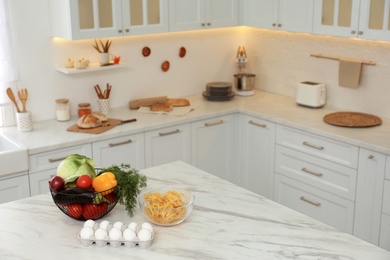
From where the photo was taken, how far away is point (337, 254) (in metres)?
2.41

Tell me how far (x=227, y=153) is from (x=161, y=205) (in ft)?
8.23

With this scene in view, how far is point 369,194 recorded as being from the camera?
4.05m

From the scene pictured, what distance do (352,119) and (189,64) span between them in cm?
165

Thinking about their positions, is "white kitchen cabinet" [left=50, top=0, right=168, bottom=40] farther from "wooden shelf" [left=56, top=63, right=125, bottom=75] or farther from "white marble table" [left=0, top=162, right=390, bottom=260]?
"white marble table" [left=0, top=162, right=390, bottom=260]

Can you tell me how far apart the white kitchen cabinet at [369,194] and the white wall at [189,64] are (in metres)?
0.74

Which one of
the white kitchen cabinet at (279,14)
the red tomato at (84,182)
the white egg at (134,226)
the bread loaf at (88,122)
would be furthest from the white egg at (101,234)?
the white kitchen cabinet at (279,14)

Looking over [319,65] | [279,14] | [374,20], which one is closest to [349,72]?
[319,65]

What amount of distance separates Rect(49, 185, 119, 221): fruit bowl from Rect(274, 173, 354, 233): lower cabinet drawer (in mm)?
2194

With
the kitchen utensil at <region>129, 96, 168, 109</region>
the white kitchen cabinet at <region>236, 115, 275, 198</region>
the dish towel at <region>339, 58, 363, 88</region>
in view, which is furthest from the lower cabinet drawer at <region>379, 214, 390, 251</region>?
the kitchen utensil at <region>129, 96, 168, 109</region>

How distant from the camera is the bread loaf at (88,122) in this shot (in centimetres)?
433

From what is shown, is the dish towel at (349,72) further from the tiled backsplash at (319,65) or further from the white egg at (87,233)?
the white egg at (87,233)

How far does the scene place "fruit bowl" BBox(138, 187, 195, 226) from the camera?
2.61m

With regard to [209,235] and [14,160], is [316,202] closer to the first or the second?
[209,235]

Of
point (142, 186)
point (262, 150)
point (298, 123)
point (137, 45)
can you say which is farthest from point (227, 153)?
point (142, 186)
